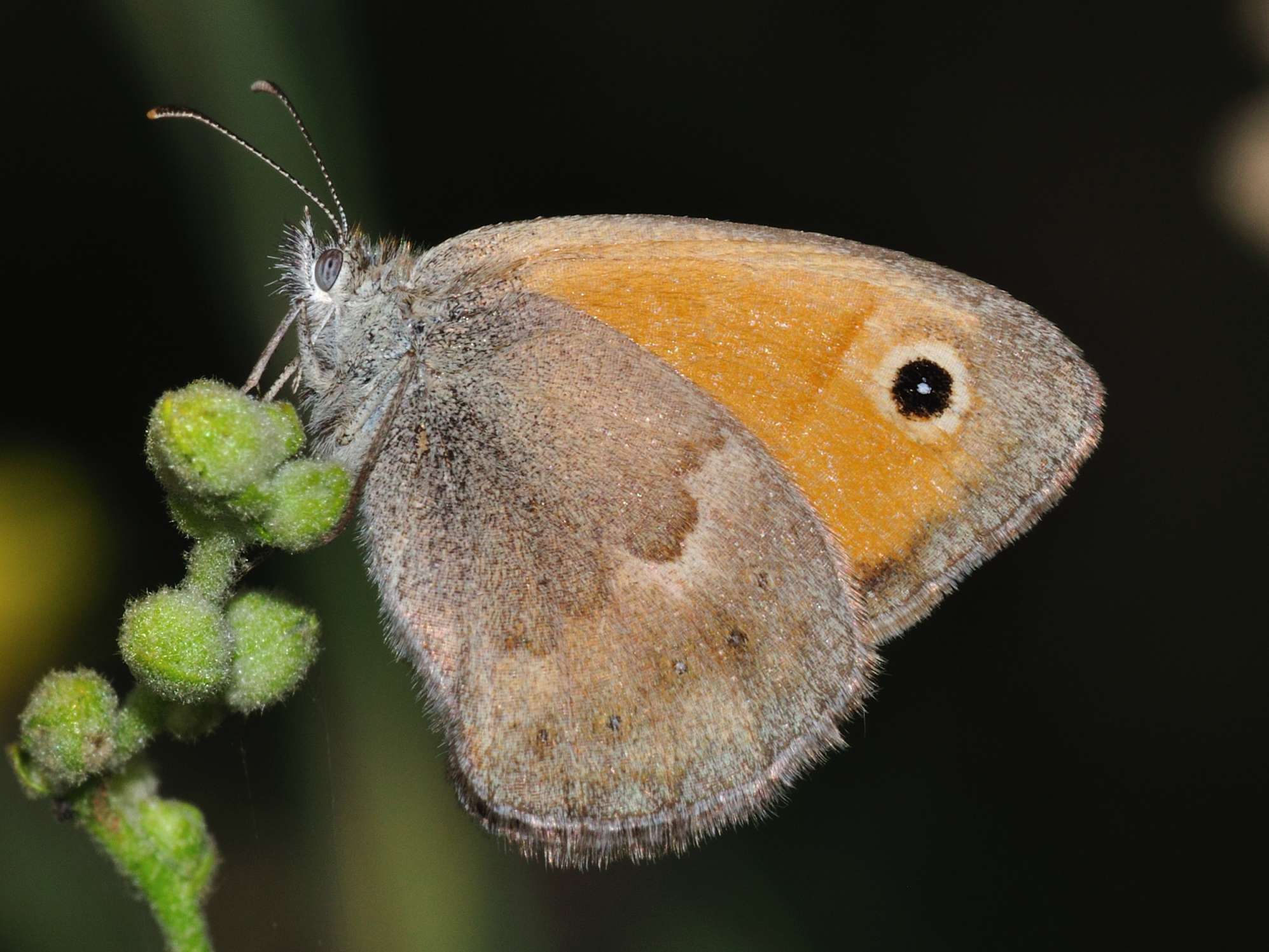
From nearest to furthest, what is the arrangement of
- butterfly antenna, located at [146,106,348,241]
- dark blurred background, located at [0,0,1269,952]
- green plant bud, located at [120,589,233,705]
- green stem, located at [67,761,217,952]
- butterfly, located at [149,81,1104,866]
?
green plant bud, located at [120,589,233,705] < green stem, located at [67,761,217,952] < butterfly, located at [149,81,1104,866] < butterfly antenna, located at [146,106,348,241] < dark blurred background, located at [0,0,1269,952]

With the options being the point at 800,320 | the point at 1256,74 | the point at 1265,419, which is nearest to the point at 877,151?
the point at 1256,74

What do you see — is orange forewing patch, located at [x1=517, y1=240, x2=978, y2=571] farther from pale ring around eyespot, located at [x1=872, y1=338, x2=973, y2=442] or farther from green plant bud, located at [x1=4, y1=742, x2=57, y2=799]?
green plant bud, located at [x1=4, y1=742, x2=57, y2=799]

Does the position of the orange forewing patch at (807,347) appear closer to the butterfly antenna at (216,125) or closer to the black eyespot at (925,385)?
the black eyespot at (925,385)

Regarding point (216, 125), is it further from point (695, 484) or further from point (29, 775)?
point (29, 775)

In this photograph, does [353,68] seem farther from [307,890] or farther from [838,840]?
[838,840]

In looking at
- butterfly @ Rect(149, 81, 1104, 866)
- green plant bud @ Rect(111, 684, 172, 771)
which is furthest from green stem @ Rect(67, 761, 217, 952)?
butterfly @ Rect(149, 81, 1104, 866)
